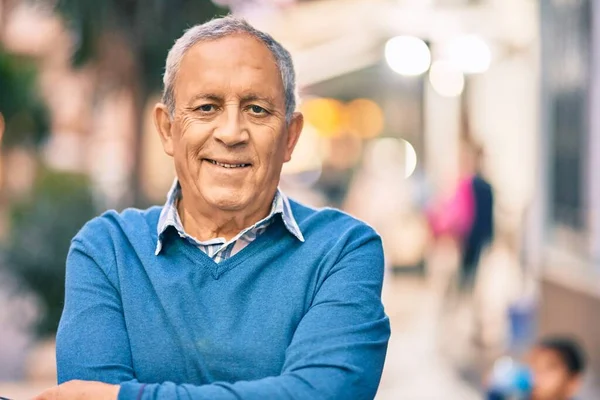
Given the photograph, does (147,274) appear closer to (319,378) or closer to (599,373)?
(319,378)

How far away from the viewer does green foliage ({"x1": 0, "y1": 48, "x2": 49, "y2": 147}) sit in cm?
1317

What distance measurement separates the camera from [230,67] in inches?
95.3

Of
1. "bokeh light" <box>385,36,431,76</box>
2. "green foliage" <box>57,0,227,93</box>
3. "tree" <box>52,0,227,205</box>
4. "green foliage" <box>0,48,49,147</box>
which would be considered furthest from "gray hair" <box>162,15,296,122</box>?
"bokeh light" <box>385,36,431,76</box>

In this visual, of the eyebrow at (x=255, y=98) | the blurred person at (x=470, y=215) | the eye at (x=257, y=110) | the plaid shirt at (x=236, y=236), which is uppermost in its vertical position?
the eyebrow at (x=255, y=98)

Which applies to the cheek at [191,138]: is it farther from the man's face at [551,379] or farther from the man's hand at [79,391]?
the man's face at [551,379]

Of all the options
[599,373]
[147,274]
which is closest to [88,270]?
[147,274]

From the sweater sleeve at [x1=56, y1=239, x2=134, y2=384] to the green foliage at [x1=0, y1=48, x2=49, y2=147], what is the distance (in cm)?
1082

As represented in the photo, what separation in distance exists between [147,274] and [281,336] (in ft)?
1.05

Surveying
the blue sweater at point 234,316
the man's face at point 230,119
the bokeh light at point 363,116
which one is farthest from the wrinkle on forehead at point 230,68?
the bokeh light at point 363,116

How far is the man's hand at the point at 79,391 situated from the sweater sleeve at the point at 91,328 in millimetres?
50

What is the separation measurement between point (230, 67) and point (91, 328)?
62cm

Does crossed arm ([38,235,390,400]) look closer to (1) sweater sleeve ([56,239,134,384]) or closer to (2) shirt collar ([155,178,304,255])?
(1) sweater sleeve ([56,239,134,384])

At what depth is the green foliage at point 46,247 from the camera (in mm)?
8953

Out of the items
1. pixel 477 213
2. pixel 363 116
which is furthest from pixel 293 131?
pixel 363 116
